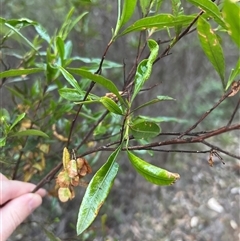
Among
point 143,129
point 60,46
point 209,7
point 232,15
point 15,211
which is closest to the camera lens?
point 232,15

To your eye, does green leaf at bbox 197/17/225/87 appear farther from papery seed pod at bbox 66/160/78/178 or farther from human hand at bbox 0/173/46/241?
human hand at bbox 0/173/46/241

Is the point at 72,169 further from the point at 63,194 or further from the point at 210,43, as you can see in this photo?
the point at 210,43

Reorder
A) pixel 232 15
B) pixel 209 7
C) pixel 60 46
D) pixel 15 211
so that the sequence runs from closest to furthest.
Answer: pixel 232 15
pixel 209 7
pixel 60 46
pixel 15 211

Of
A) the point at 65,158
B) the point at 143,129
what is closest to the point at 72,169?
the point at 65,158

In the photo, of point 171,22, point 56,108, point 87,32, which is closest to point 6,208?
point 56,108

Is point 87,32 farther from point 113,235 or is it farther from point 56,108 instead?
point 113,235
